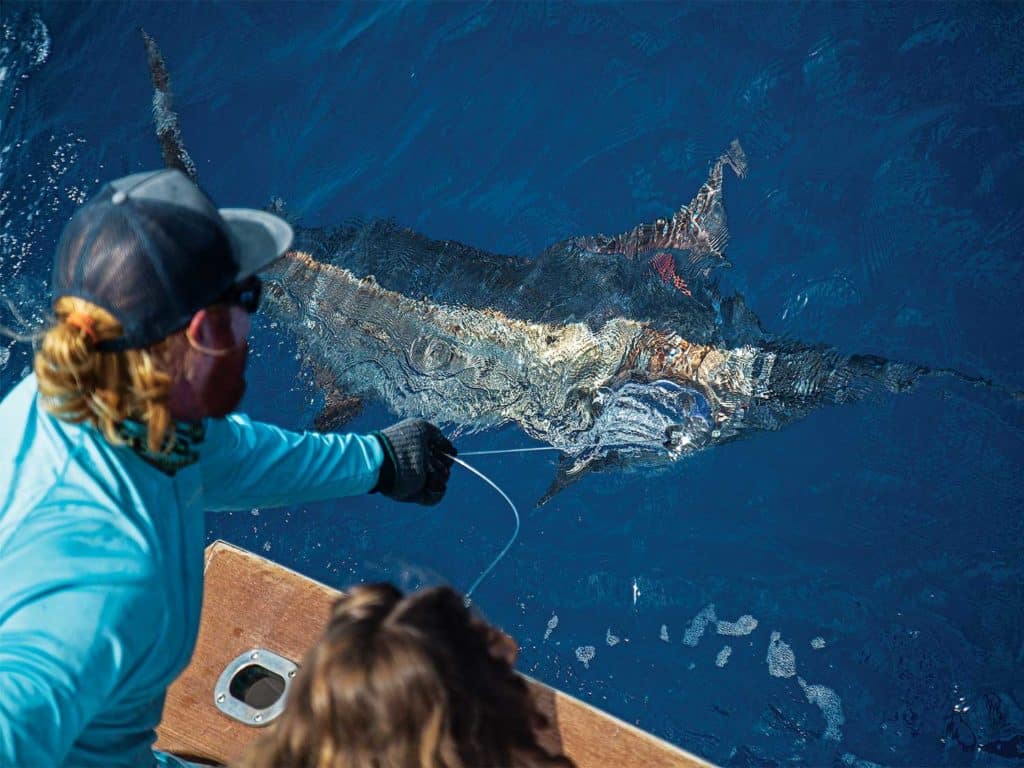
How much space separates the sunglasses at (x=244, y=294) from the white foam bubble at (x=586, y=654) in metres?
2.40

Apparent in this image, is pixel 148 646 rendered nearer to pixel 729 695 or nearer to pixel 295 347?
pixel 729 695

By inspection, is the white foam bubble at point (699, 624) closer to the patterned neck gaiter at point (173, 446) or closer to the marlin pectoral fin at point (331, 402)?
the marlin pectoral fin at point (331, 402)

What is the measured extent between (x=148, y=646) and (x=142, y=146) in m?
4.73

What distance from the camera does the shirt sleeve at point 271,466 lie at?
2.05 m

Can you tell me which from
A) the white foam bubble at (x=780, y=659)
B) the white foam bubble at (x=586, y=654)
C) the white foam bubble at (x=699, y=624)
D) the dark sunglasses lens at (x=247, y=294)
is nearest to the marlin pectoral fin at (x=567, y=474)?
the white foam bubble at (x=586, y=654)

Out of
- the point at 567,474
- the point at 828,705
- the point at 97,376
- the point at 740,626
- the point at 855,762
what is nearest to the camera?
the point at 97,376

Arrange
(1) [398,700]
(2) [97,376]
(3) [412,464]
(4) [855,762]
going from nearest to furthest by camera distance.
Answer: (1) [398,700], (2) [97,376], (3) [412,464], (4) [855,762]

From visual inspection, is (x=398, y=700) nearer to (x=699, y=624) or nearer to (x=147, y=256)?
(x=147, y=256)

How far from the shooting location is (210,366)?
168 centimetres

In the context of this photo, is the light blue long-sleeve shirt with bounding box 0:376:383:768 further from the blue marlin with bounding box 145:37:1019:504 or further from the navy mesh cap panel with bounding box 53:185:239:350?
the blue marlin with bounding box 145:37:1019:504

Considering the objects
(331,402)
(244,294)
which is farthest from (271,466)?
(331,402)

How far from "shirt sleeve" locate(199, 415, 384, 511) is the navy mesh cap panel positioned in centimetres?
51

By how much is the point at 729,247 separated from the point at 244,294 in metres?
3.18

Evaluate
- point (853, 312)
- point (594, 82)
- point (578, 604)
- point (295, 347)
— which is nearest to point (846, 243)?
point (853, 312)
